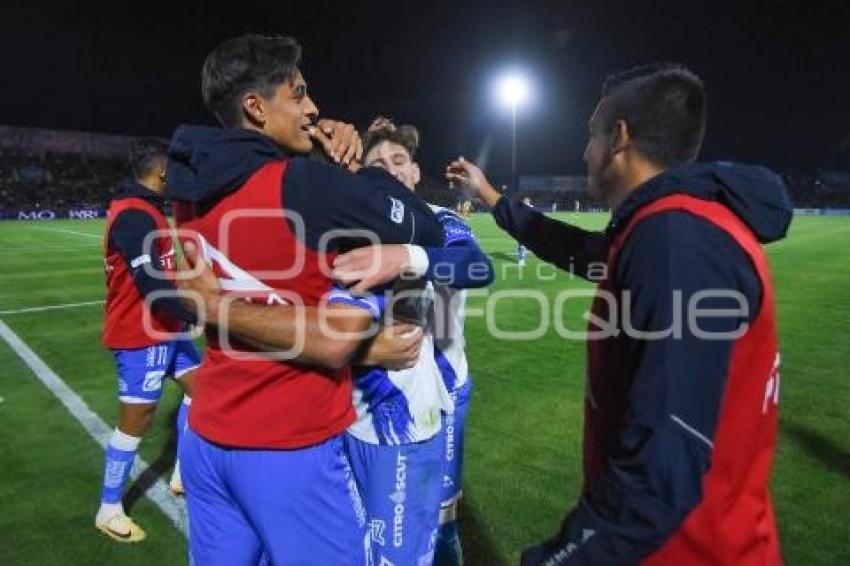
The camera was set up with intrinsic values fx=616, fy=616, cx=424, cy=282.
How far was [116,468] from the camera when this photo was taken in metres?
3.97

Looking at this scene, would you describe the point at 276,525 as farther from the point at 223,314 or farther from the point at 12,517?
the point at 12,517

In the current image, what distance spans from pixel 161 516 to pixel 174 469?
0.62m

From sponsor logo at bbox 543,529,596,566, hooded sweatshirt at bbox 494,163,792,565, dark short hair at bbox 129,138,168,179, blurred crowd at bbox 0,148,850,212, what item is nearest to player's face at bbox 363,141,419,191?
dark short hair at bbox 129,138,168,179

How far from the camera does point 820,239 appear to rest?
26234 millimetres

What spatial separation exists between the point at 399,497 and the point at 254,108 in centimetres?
153

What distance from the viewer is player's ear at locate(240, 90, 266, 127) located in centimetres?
207

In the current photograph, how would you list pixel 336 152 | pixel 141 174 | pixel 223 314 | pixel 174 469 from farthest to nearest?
pixel 174 469, pixel 141 174, pixel 336 152, pixel 223 314

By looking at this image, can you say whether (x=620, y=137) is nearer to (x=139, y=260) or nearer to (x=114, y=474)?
(x=139, y=260)

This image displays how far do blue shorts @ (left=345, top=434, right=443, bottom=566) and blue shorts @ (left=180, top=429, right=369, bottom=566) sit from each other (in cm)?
31

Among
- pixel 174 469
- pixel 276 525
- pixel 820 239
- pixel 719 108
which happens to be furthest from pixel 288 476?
pixel 719 108

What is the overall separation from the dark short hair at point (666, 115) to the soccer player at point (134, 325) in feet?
9.77

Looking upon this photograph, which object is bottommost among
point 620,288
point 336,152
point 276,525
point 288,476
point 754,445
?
point 276,525

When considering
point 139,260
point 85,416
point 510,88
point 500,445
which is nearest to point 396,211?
point 139,260

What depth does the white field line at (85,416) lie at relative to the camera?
13.8ft
